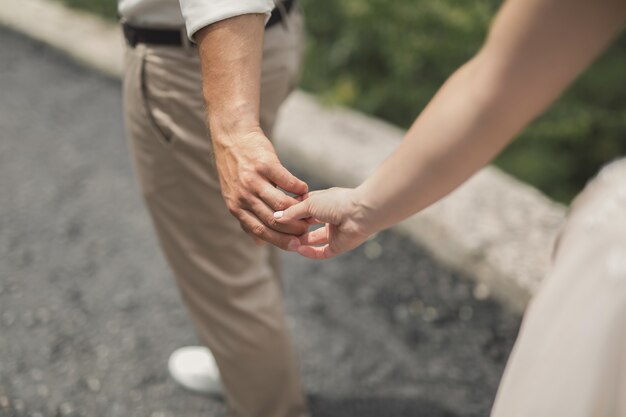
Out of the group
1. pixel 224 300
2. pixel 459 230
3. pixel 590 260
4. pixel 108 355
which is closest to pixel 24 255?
pixel 108 355

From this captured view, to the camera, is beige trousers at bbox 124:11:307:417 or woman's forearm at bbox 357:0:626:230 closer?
woman's forearm at bbox 357:0:626:230

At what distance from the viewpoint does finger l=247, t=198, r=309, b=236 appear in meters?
1.37

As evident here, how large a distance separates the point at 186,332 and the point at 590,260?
1984 mm

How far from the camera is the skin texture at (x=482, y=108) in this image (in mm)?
995

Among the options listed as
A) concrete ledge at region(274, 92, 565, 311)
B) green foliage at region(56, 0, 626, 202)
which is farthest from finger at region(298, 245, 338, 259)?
green foliage at region(56, 0, 626, 202)

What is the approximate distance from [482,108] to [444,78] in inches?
151

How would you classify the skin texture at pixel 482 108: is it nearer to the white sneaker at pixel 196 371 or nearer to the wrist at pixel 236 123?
the wrist at pixel 236 123

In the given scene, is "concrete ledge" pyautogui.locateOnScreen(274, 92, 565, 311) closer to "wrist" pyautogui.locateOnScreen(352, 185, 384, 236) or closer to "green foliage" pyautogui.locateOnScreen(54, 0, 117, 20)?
"wrist" pyautogui.locateOnScreen(352, 185, 384, 236)

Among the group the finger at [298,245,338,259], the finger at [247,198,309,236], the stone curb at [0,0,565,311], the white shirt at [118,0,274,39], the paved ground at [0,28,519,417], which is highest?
the white shirt at [118,0,274,39]

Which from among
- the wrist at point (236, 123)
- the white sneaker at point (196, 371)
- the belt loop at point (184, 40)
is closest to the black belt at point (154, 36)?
the belt loop at point (184, 40)

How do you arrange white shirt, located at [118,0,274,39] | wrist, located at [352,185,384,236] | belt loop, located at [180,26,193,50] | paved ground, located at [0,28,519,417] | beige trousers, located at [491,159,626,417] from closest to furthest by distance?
beige trousers, located at [491,159,626,417] < wrist, located at [352,185,384,236] < white shirt, located at [118,0,274,39] < belt loop, located at [180,26,193,50] < paved ground, located at [0,28,519,417]

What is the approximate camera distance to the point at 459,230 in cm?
290

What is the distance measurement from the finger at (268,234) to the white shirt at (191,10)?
411 mm

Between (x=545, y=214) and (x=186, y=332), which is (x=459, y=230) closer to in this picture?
(x=545, y=214)
